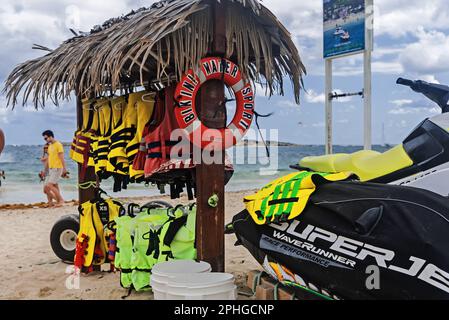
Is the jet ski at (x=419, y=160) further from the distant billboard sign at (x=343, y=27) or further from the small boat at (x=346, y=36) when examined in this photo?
the small boat at (x=346, y=36)

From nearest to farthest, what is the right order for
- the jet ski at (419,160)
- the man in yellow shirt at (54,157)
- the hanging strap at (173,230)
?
the jet ski at (419,160) < the hanging strap at (173,230) < the man in yellow shirt at (54,157)

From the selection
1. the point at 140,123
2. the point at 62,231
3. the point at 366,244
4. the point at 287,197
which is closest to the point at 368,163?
the point at 287,197

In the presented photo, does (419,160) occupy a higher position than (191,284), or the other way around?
(419,160)

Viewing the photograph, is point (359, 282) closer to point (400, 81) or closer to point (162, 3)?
point (400, 81)

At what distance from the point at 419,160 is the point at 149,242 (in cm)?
221

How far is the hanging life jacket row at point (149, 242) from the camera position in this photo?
3.87 meters

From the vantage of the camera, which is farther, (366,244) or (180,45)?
(180,45)

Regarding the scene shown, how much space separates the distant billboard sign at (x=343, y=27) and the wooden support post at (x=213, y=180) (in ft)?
9.52

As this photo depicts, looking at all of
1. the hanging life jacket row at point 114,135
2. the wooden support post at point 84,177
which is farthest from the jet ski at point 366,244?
the wooden support post at point 84,177

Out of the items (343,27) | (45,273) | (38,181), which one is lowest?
(38,181)

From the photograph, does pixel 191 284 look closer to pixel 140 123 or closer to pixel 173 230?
pixel 173 230

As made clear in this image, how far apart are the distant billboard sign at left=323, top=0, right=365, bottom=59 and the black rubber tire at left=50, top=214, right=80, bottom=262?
3.84 metres

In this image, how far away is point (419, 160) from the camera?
2830 mm
